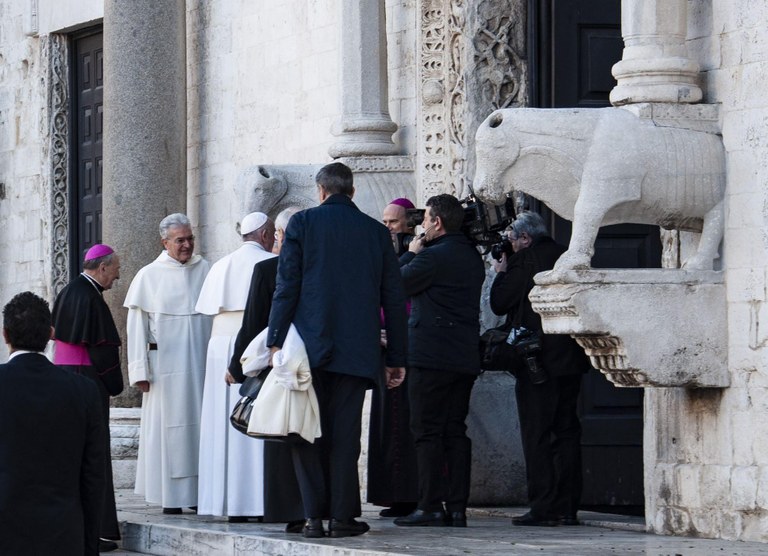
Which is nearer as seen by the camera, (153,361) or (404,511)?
(404,511)

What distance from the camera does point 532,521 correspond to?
9531mm

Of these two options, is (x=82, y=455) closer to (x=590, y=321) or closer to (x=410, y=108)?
(x=590, y=321)

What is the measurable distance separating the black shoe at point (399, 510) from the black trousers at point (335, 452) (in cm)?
142

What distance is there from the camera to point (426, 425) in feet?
30.7

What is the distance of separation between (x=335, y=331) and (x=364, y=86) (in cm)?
347

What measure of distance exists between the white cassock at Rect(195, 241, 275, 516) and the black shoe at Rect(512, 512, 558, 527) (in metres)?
1.34

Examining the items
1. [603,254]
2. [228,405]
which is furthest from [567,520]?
[228,405]

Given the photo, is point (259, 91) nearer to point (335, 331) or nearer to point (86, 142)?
point (86, 142)

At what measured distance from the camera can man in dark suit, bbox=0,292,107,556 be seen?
6.42 m

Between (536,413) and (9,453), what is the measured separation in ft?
12.0

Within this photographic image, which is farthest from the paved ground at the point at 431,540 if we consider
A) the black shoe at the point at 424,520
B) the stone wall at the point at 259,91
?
the stone wall at the point at 259,91

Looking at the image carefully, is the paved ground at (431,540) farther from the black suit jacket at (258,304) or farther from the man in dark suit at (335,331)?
the black suit jacket at (258,304)

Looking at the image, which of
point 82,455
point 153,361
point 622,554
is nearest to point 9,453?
point 82,455

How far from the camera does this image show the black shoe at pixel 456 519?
9.41 meters
